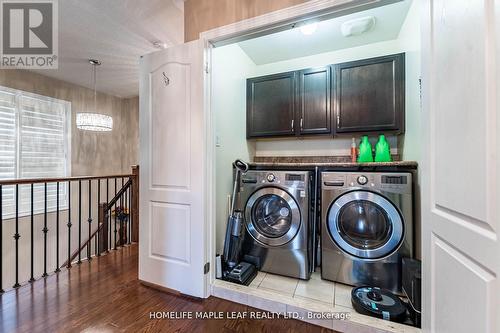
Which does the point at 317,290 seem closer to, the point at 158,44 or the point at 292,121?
the point at 292,121

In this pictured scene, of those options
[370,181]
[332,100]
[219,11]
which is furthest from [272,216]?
[219,11]

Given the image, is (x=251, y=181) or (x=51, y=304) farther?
(x=251, y=181)

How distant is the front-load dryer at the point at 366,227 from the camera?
1718mm

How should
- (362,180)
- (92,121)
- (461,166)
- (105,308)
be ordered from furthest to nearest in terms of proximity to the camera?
(92,121) → (362,180) → (105,308) → (461,166)

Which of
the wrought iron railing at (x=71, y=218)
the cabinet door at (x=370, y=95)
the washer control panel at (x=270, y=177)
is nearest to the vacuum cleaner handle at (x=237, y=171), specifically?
the washer control panel at (x=270, y=177)

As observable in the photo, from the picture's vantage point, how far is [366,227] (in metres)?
1.86

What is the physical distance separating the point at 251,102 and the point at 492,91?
2339 mm

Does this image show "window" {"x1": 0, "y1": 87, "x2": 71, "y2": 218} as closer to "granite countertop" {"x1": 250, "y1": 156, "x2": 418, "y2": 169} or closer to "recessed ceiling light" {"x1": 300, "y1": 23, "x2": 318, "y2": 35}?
"granite countertop" {"x1": 250, "y1": 156, "x2": 418, "y2": 169}

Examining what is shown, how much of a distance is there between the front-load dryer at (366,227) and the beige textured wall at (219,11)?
1375mm

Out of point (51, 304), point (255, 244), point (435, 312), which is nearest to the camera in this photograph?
point (435, 312)

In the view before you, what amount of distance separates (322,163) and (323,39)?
136cm

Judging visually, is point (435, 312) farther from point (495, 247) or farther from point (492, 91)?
point (492, 91)

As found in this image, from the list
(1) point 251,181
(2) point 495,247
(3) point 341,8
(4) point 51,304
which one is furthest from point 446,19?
(4) point 51,304

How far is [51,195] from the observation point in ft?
11.6
